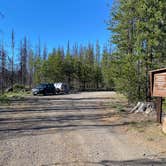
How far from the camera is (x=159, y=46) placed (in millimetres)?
19688

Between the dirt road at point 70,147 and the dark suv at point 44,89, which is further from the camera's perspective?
the dark suv at point 44,89

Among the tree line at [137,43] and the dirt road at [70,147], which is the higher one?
the tree line at [137,43]

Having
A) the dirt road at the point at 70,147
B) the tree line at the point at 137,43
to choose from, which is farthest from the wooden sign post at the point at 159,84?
the tree line at the point at 137,43

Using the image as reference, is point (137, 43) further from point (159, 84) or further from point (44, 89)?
point (44, 89)

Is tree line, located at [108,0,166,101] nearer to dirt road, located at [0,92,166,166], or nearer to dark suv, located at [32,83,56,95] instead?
dirt road, located at [0,92,166,166]

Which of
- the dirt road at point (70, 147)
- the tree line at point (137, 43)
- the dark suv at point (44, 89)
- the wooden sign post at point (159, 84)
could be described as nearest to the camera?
the dirt road at point (70, 147)

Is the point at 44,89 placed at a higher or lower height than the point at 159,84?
lower

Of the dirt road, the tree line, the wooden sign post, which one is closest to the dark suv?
the tree line

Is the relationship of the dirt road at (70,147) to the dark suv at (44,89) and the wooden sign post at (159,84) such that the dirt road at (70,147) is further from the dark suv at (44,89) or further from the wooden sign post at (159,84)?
the dark suv at (44,89)

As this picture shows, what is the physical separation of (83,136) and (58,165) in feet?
12.1

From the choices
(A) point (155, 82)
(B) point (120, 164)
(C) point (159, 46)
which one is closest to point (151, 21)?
(C) point (159, 46)

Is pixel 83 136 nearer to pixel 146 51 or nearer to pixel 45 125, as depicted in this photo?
pixel 45 125

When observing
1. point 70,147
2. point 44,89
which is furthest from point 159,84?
point 44,89

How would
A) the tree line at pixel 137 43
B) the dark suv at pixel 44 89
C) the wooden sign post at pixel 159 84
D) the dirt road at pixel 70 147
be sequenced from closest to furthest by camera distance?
the dirt road at pixel 70 147 < the wooden sign post at pixel 159 84 < the tree line at pixel 137 43 < the dark suv at pixel 44 89
